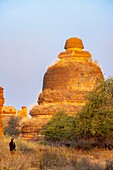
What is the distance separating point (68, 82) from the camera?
99.0 ft

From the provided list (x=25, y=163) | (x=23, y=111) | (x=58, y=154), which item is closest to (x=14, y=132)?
(x=23, y=111)

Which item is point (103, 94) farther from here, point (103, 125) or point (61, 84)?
point (61, 84)

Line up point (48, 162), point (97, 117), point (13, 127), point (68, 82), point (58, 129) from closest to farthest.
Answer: point (48, 162), point (97, 117), point (58, 129), point (68, 82), point (13, 127)

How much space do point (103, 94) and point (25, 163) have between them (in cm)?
900

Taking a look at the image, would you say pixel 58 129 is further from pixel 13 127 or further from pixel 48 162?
pixel 13 127

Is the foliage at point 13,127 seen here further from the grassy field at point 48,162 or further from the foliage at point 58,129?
the grassy field at point 48,162

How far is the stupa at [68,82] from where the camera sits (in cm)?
2883

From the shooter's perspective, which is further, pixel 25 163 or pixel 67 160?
pixel 67 160

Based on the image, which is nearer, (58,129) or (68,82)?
(58,129)

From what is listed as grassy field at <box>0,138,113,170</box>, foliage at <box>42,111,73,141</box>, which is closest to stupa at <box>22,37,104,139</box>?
foliage at <box>42,111,73,141</box>

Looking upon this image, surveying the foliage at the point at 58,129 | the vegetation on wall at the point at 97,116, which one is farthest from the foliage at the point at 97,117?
the foliage at the point at 58,129

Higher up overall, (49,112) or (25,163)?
(49,112)

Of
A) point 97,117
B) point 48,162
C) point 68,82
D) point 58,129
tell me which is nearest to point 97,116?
point 97,117

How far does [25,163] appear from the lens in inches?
445
